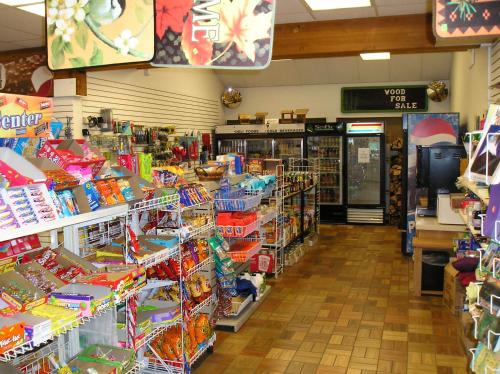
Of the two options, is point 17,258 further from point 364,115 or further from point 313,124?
point 364,115

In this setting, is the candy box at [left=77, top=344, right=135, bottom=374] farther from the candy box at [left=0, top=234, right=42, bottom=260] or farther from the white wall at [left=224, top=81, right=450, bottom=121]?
the white wall at [left=224, top=81, right=450, bottom=121]

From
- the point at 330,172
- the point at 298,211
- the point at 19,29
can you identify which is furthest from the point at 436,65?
the point at 19,29

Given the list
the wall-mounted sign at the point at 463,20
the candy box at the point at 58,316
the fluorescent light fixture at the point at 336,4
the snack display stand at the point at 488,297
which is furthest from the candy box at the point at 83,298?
the fluorescent light fixture at the point at 336,4

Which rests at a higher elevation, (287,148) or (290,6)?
(290,6)

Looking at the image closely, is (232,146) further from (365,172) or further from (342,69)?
(365,172)

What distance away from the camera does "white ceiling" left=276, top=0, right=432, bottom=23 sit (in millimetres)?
5418

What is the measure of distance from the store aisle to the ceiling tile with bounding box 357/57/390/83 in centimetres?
447

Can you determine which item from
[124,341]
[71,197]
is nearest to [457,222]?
[124,341]

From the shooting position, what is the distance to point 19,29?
6.04 meters

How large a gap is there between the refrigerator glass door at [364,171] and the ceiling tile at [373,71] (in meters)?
1.25

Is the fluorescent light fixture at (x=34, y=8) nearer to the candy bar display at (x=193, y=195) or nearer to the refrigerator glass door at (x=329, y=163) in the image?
the candy bar display at (x=193, y=195)

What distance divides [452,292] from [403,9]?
3.05 metres

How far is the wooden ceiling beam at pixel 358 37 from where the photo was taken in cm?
589

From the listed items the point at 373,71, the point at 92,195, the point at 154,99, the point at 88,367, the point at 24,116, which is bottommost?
the point at 88,367
